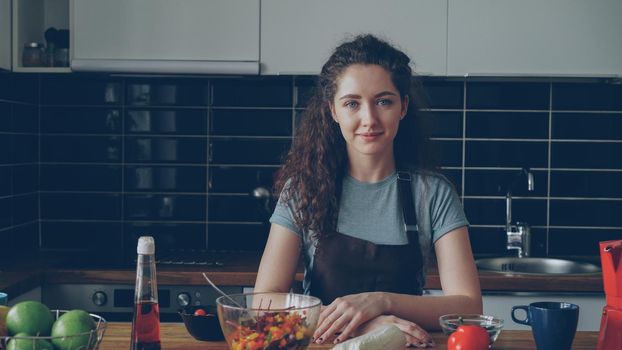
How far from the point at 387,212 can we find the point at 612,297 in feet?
2.39

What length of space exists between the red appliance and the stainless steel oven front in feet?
4.73

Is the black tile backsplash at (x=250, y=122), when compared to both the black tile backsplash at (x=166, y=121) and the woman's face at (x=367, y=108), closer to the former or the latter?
the black tile backsplash at (x=166, y=121)

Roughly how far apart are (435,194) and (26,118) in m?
1.82

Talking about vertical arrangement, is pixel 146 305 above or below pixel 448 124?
below

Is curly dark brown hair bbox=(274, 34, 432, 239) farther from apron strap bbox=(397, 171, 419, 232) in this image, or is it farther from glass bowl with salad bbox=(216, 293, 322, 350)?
glass bowl with salad bbox=(216, 293, 322, 350)

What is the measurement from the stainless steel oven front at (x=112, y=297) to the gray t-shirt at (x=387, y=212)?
686 millimetres

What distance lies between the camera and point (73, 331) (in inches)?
44.5

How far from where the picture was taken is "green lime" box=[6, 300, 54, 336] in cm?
116

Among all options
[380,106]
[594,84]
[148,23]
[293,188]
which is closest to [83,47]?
[148,23]

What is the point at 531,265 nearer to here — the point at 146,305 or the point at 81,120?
the point at 81,120

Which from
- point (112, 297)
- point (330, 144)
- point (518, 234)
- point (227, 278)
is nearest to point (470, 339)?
point (330, 144)

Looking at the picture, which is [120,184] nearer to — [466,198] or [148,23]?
[148,23]

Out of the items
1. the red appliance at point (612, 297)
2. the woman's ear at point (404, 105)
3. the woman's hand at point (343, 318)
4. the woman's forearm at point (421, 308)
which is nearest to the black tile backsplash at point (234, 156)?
the woman's ear at point (404, 105)

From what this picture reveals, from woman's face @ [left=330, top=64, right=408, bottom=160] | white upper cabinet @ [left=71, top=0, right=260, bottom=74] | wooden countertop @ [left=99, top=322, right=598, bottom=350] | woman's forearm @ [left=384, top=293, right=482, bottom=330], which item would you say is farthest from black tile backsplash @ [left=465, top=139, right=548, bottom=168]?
wooden countertop @ [left=99, top=322, right=598, bottom=350]
